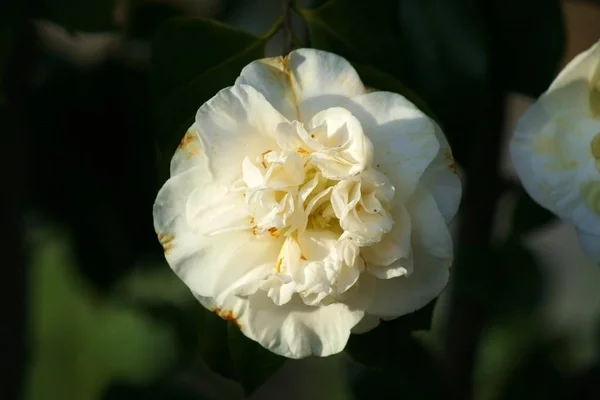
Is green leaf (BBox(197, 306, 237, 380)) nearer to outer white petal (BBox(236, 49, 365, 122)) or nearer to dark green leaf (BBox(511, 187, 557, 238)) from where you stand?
outer white petal (BBox(236, 49, 365, 122))

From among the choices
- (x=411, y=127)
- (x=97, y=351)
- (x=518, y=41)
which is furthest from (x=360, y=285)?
(x=97, y=351)

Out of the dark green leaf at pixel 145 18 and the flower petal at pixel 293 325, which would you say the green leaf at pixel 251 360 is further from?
the dark green leaf at pixel 145 18

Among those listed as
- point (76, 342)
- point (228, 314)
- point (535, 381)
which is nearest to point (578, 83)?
point (228, 314)

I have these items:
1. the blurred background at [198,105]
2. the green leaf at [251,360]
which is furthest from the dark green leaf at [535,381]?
the green leaf at [251,360]

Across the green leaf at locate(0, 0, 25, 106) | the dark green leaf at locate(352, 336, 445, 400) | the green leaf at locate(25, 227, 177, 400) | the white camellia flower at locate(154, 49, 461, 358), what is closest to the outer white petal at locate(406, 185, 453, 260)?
the white camellia flower at locate(154, 49, 461, 358)

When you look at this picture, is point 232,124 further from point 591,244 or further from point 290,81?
point 591,244

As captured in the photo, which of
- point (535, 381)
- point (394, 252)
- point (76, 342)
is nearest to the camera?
point (394, 252)
